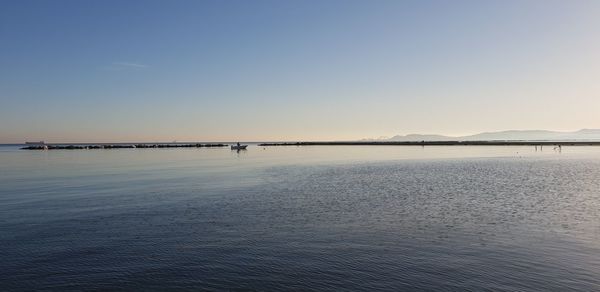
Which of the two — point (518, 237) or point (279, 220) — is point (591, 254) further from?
point (279, 220)

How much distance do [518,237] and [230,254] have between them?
13.0 m

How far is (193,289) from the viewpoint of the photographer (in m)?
12.8

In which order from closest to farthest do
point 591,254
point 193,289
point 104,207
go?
1. point 193,289
2. point 591,254
3. point 104,207

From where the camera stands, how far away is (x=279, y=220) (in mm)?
23016

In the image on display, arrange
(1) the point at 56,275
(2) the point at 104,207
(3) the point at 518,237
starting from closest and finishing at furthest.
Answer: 1. (1) the point at 56,275
2. (3) the point at 518,237
3. (2) the point at 104,207

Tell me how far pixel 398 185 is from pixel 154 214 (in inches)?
923

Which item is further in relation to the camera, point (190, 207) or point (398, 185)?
point (398, 185)

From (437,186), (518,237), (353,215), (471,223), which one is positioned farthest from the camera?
(437,186)

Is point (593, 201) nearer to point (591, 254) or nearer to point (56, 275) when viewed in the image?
point (591, 254)

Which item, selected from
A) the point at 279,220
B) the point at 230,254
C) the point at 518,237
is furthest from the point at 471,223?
the point at 230,254

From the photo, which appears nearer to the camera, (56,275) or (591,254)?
(56,275)

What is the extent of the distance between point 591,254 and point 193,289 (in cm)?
1495

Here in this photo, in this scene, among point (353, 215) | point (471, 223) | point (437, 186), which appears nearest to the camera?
point (471, 223)

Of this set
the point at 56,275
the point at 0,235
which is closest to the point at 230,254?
the point at 56,275
